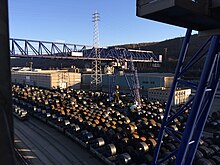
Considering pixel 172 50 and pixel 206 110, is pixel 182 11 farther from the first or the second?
pixel 172 50

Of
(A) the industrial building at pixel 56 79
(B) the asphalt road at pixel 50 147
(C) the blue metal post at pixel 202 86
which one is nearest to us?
(C) the blue metal post at pixel 202 86

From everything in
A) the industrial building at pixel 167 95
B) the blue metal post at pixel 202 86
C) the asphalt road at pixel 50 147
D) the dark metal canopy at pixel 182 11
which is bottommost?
the asphalt road at pixel 50 147

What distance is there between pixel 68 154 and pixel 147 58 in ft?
242

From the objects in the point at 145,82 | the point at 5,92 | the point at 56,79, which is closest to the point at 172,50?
the point at 145,82

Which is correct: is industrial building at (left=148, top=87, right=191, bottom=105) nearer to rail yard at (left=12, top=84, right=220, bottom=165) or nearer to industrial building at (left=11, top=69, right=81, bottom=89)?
rail yard at (left=12, top=84, right=220, bottom=165)

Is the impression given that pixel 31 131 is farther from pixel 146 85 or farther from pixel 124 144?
pixel 146 85

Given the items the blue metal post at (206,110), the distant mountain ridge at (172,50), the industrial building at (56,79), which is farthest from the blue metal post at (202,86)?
the distant mountain ridge at (172,50)

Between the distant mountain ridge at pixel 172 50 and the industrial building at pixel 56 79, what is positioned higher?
the distant mountain ridge at pixel 172 50

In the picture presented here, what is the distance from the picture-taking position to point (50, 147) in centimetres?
1725

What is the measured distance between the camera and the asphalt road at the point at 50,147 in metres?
15.0

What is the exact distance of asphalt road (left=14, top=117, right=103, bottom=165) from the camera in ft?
49.3

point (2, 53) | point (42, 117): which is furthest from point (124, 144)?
point (2, 53)

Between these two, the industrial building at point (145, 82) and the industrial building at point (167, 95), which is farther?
the industrial building at point (145, 82)

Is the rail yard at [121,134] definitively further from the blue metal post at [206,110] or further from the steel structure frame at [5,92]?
the steel structure frame at [5,92]
